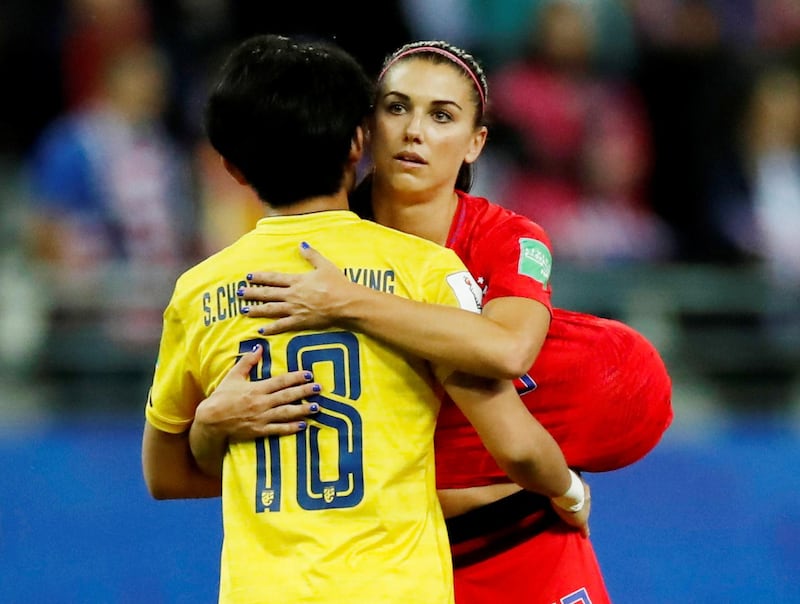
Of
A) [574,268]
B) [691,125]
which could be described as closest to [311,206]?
[574,268]

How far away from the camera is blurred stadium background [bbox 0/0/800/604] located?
5.24 meters

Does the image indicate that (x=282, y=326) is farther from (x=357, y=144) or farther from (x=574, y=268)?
(x=574, y=268)

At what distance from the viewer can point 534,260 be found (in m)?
2.83

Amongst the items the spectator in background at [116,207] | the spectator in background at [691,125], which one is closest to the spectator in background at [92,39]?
the spectator in background at [116,207]

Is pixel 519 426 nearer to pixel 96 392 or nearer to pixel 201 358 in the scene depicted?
pixel 201 358

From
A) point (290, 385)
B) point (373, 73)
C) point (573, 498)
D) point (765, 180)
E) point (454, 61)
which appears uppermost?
point (373, 73)

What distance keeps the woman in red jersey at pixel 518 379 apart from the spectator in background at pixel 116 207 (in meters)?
2.93

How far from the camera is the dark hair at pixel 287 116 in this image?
253cm

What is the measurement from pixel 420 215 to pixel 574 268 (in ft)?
10.2

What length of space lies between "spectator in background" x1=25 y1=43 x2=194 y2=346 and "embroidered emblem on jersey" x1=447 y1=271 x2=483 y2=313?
3.36 m

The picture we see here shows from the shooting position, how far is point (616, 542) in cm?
535

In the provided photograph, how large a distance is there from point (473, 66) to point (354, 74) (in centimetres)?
51

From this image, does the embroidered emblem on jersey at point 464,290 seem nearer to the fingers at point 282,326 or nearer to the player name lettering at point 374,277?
the player name lettering at point 374,277

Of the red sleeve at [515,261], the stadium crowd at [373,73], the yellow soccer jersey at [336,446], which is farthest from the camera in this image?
the stadium crowd at [373,73]
